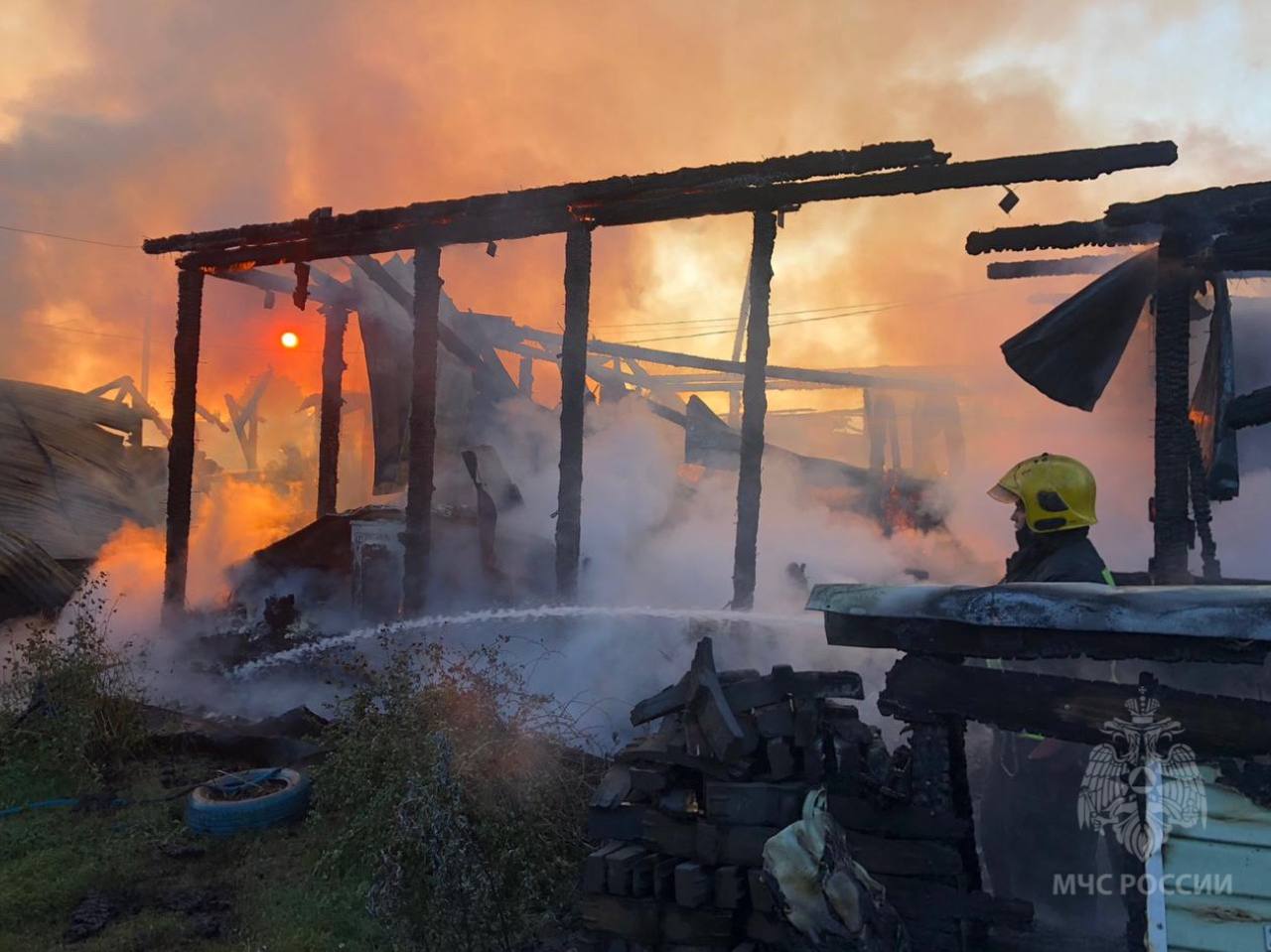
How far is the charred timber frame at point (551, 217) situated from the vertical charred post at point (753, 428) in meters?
0.69

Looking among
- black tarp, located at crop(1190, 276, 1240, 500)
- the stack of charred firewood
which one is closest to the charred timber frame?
black tarp, located at crop(1190, 276, 1240, 500)

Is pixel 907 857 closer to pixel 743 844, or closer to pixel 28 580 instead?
pixel 743 844

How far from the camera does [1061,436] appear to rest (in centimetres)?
1451

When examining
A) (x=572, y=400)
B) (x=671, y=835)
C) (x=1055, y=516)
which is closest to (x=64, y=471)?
(x=572, y=400)

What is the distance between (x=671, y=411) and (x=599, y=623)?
20.8ft

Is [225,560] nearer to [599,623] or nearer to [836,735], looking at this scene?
[599,623]

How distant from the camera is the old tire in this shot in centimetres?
593

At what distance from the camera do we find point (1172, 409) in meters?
6.36

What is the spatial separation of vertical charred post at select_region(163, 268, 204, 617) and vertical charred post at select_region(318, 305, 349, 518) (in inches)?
74.1

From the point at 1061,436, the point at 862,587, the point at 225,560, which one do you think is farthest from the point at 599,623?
the point at 1061,436

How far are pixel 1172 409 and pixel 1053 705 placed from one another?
13.2 feet

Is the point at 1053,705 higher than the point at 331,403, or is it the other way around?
the point at 331,403

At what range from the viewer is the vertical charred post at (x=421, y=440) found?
9555 mm

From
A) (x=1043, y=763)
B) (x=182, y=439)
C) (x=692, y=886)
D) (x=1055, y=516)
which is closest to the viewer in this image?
(x=692, y=886)
